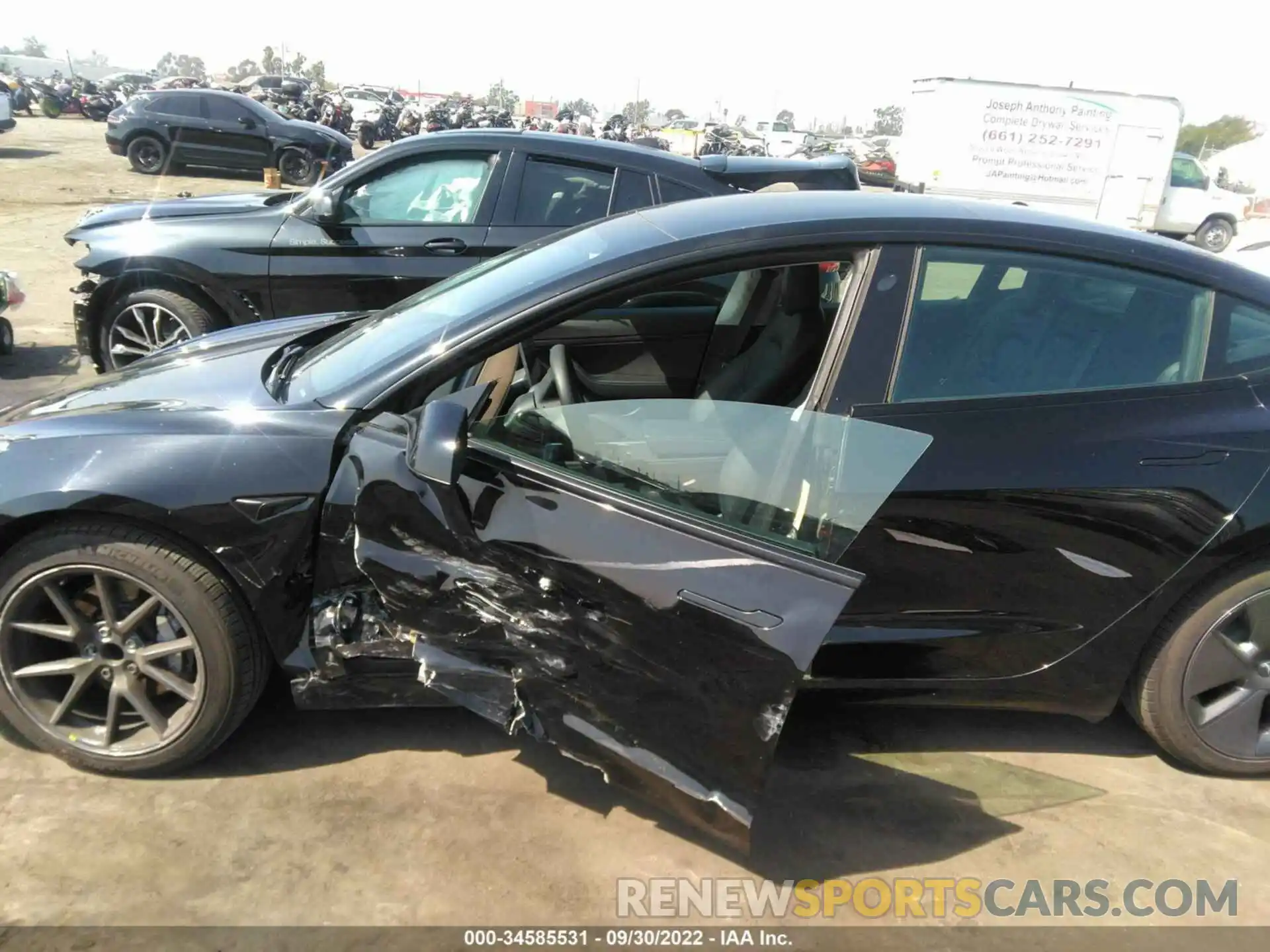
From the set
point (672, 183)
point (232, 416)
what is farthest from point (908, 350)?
point (672, 183)

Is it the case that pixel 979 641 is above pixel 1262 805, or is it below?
above

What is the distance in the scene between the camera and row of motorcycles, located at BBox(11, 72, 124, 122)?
32.3 meters

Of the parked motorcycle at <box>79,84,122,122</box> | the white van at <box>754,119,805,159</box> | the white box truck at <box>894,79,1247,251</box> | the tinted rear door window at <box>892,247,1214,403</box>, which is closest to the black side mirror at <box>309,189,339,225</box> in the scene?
the tinted rear door window at <box>892,247,1214,403</box>

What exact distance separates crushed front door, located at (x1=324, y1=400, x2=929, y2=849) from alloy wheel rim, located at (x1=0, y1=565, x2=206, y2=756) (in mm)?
639

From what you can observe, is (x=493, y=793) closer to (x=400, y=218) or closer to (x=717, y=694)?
(x=717, y=694)

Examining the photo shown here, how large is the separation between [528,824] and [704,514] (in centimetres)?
107

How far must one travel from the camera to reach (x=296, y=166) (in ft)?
60.5

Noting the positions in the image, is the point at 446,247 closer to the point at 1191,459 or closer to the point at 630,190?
the point at 630,190

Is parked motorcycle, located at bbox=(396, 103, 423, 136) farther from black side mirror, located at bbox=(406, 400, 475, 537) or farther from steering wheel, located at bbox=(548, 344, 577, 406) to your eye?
black side mirror, located at bbox=(406, 400, 475, 537)

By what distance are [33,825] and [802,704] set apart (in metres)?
2.23

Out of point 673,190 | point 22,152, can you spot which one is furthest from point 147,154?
point 673,190

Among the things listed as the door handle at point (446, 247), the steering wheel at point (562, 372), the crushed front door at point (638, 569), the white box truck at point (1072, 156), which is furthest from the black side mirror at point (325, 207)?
the white box truck at point (1072, 156)

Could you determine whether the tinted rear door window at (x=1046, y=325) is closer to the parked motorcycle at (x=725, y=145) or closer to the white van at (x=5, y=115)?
the white van at (x=5, y=115)

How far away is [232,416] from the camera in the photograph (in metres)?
2.61
